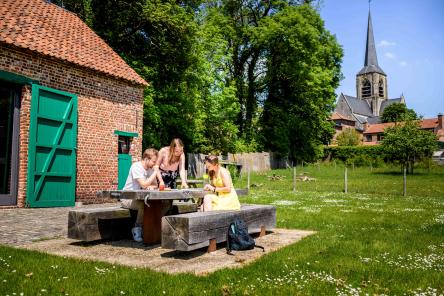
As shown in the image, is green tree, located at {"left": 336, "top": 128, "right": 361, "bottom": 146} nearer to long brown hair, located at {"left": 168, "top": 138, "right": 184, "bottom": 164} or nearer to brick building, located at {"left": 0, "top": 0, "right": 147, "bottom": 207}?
brick building, located at {"left": 0, "top": 0, "right": 147, "bottom": 207}

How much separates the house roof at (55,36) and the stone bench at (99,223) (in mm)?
6965

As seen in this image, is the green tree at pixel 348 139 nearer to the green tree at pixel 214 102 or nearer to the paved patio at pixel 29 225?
the green tree at pixel 214 102

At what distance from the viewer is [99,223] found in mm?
6648

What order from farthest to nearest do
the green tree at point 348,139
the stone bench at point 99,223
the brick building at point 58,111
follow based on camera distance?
1. the green tree at point 348,139
2. the brick building at point 58,111
3. the stone bench at point 99,223

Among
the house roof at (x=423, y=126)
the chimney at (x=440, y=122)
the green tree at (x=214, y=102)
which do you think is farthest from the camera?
the house roof at (x=423, y=126)

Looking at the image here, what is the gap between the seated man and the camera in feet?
22.9

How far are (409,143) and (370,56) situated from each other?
A: 75.1 meters

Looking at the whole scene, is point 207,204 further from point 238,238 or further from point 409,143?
point 409,143

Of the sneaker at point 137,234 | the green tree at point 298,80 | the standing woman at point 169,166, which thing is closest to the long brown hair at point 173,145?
the standing woman at point 169,166

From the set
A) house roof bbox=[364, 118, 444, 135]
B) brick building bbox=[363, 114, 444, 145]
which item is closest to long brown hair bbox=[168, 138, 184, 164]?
brick building bbox=[363, 114, 444, 145]

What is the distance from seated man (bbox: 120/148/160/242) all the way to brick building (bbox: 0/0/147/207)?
19.5 ft

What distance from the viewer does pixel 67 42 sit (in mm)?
14375

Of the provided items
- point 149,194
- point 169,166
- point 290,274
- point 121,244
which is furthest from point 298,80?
point 290,274

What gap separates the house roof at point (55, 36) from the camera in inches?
483
